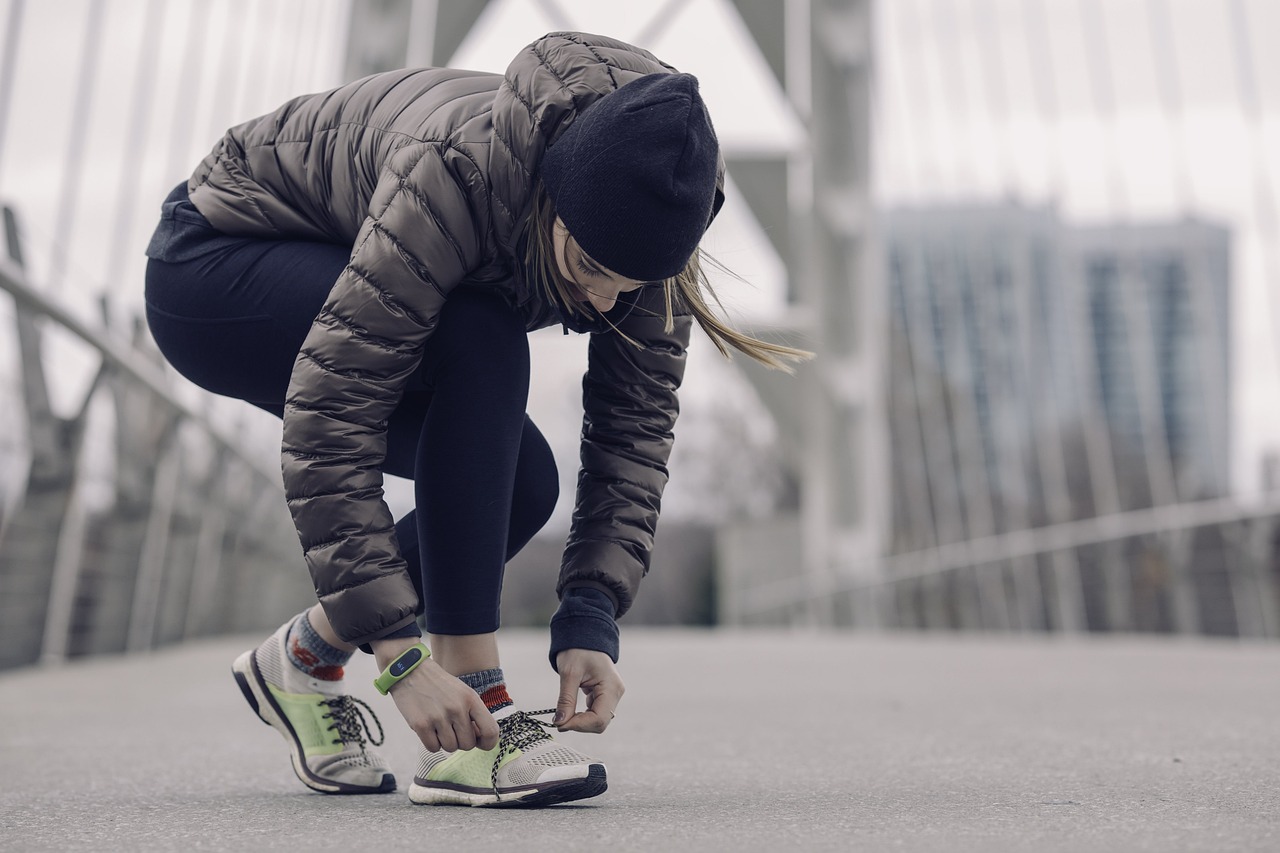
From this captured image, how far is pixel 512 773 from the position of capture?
59.2 inches

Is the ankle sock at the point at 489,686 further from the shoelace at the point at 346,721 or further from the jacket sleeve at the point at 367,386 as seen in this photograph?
the shoelace at the point at 346,721

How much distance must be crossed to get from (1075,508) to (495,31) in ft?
20.7

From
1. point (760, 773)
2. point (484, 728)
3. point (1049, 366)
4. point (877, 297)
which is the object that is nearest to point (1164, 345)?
point (1049, 366)

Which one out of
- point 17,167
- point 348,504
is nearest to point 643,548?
point 348,504

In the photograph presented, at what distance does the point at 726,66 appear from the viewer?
559 inches

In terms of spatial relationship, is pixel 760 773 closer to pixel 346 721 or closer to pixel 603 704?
pixel 603 704

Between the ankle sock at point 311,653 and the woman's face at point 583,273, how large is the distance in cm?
54

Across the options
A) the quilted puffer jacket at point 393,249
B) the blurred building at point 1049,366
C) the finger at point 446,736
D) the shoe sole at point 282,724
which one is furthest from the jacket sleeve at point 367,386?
the blurred building at point 1049,366

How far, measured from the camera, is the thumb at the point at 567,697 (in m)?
1.50

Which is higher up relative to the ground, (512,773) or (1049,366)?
(1049,366)

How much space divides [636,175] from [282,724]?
79 centimetres

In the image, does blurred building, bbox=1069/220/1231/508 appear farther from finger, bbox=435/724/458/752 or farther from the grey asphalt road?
finger, bbox=435/724/458/752

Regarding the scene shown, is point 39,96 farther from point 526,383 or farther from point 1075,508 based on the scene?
point 1075,508

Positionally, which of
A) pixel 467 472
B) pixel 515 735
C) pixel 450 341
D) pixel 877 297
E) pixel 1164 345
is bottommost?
pixel 515 735
